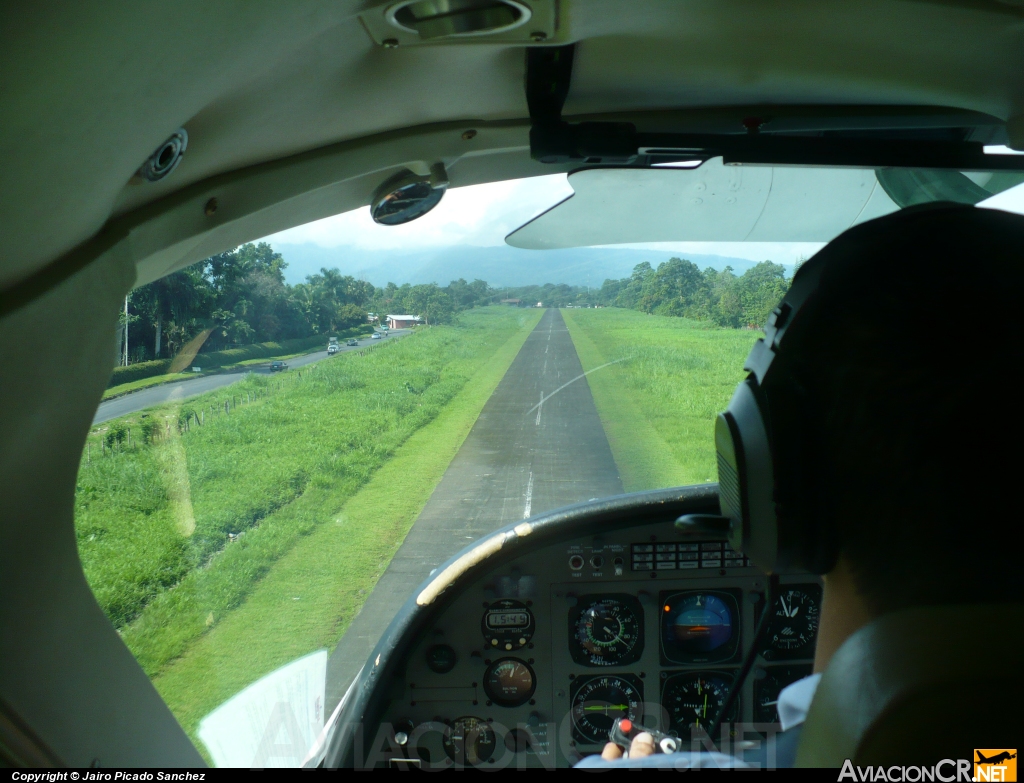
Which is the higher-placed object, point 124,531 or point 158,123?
point 158,123

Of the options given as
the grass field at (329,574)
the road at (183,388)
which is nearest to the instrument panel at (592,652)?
the grass field at (329,574)

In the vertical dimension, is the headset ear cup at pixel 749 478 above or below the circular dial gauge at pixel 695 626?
above

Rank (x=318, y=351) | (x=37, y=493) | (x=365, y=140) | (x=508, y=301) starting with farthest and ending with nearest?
(x=508, y=301), (x=318, y=351), (x=365, y=140), (x=37, y=493)

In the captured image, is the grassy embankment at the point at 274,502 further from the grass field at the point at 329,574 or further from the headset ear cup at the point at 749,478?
the headset ear cup at the point at 749,478

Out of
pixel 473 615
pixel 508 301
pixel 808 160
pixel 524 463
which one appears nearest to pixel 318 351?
pixel 508 301

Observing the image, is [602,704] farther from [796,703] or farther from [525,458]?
[796,703]

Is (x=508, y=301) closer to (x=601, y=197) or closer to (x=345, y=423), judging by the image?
(x=601, y=197)

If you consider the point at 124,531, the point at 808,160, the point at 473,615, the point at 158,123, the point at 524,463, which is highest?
the point at 808,160

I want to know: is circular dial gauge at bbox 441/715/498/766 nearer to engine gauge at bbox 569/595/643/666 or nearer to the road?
engine gauge at bbox 569/595/643/666
